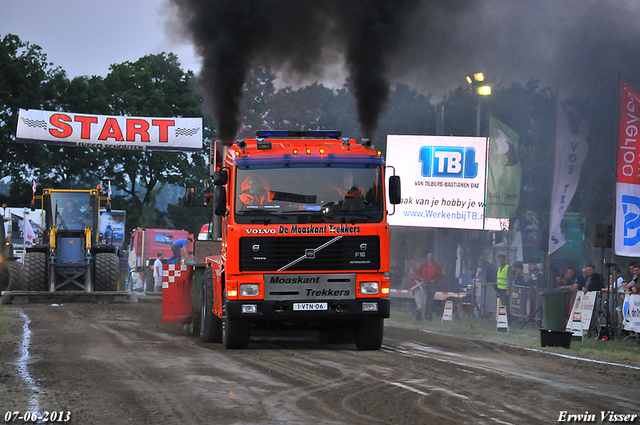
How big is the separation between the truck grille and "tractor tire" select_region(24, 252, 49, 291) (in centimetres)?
1470

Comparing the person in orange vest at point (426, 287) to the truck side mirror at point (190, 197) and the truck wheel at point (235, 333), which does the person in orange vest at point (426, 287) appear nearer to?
the truck side mirror at point (190, 197)

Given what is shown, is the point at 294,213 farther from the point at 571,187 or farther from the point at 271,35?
the point at 571,187

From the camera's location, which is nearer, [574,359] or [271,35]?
[574,359]

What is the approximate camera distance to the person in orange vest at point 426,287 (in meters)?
23.2

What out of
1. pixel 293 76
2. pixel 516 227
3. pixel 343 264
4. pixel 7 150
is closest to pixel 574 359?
pixel 343 264

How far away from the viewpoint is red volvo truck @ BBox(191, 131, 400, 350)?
39.0ft

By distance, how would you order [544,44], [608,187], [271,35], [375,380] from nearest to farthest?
[375,380]
[271,35]
[544,44]
[608,187]

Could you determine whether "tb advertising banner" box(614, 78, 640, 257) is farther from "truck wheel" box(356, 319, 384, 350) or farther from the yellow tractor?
the yellow tractor

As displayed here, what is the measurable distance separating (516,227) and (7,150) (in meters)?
29.5

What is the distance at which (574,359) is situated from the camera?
12.4 metres

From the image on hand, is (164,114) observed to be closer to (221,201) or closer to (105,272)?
(105,272)

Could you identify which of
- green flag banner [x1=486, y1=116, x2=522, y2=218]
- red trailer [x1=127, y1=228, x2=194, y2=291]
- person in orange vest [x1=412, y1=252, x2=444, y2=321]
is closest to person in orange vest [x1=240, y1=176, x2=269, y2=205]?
person in orange vest [x1=412, y1=252, x2=444, y2=321]

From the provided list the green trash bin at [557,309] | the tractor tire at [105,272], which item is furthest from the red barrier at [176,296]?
the tractor tire at [105,272]

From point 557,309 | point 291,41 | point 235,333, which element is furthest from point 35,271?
point 557,309
